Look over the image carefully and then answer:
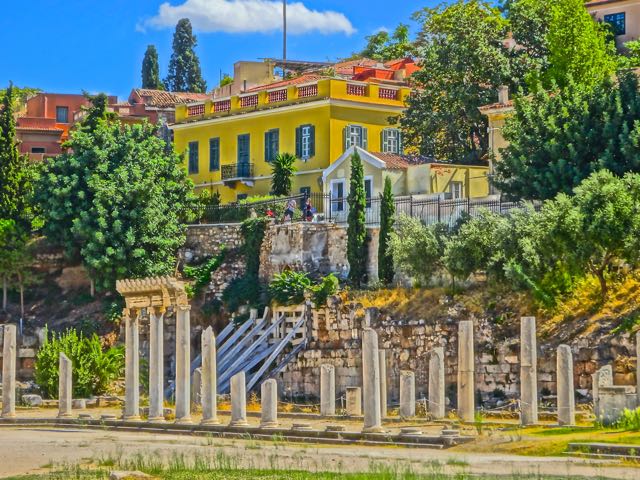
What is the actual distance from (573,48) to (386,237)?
1485cm

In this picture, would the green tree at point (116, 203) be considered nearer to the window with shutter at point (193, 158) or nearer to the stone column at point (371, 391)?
the window with shutter at point (193, 158)

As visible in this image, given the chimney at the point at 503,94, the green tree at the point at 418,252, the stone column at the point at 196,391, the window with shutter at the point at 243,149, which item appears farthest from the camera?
the window with shutter at the point at 243,149

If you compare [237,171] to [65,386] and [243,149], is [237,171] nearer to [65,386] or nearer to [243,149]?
[243,149]

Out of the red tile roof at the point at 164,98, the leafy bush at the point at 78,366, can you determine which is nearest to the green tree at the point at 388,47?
the red tile roof at the point at 164,98

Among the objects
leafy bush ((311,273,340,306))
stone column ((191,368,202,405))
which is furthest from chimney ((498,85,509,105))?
stone column ((191,368,202,405))

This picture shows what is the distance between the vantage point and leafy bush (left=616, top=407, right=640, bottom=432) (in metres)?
34.6

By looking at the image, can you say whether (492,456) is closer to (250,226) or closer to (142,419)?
(142,419)

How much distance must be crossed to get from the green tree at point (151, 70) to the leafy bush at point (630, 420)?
3312 inches

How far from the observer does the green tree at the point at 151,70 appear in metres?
116

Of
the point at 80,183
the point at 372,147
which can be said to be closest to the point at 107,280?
the point at 80,183

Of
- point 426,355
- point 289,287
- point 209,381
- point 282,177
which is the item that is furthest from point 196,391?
point 282,177

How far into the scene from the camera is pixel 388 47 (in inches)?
4011

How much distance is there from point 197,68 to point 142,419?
247 ft

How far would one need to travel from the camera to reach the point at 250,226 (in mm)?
61344
